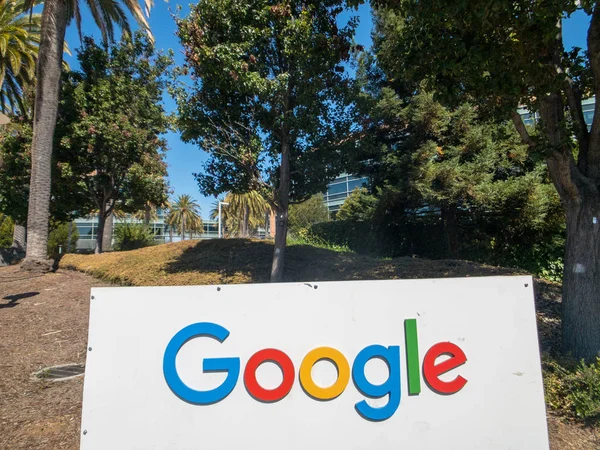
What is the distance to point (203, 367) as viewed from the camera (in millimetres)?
2074

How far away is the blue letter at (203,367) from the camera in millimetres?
2043

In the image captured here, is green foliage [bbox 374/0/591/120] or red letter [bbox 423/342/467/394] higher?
green foliage [bbox 374/0/591/120]

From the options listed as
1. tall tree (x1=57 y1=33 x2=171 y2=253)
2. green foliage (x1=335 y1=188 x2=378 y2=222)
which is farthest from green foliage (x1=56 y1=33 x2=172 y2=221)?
green foliage (x1=335 y1=188 x2=378 y2=222)

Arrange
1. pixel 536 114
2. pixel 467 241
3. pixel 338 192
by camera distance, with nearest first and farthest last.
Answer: pixel 467 241
pixel 536 114
pixel 338 192

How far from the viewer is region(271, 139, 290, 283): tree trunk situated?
8070mm

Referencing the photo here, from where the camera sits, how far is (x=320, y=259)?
9719mm

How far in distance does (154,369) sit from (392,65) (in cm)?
551

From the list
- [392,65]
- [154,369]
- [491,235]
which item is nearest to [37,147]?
[392,65]

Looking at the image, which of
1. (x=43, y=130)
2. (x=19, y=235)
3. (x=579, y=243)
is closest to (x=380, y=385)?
(x=579, y=243)

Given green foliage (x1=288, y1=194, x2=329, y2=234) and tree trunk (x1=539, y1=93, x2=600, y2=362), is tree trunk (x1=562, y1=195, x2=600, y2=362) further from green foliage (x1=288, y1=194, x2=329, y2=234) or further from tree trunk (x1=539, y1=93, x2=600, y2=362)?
green foliage (x1=288, y1=194, x2=329, y2=234)

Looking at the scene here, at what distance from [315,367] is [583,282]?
3864 mm

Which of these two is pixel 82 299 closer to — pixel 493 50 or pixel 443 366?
pixel 443 366

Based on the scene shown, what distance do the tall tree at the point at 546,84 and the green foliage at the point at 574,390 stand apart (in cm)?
74

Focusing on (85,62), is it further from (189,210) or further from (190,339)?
(189,210)
